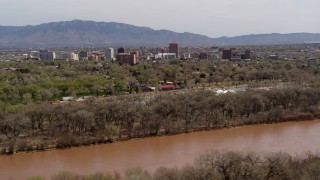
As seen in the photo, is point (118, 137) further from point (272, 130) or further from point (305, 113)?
point (305, 113)

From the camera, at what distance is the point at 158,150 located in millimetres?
17094

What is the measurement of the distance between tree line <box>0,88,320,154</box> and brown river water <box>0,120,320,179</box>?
542 mm

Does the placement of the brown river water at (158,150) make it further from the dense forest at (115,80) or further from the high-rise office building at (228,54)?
the high-rise office building at (228,54)

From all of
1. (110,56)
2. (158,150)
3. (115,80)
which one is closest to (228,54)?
(110,56)

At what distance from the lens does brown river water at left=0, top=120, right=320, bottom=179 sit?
14938mm

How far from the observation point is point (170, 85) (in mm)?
34531

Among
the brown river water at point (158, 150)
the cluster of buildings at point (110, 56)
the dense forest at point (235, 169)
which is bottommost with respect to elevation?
the brown river water at point (158, 150)

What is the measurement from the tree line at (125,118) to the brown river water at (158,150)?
0.54m

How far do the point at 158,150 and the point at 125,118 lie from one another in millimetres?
2926

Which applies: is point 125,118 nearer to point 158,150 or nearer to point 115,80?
point 158,150

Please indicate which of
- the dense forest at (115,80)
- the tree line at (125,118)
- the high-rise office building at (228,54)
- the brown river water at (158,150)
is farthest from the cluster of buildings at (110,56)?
the brown river water at (158,150)

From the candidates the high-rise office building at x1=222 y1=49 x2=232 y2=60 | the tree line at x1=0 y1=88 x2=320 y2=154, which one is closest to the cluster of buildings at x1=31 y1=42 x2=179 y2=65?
the high-rise office building at x1=222 y1=49 x2=232 y2=60

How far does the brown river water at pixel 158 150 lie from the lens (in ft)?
49.0

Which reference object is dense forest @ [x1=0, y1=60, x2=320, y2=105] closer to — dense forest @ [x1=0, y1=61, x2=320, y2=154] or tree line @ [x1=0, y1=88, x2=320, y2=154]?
dense forest @ [x1=0, y1=61, x2=320, y2=154]
